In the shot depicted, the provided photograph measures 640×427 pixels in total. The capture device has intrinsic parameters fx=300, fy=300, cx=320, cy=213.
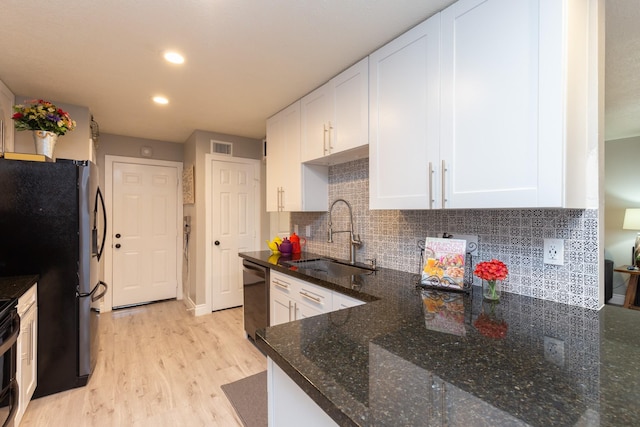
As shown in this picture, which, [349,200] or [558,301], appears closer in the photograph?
[558,301]

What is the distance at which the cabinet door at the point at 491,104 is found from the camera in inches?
47.3

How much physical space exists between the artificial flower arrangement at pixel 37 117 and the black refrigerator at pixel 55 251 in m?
0.36

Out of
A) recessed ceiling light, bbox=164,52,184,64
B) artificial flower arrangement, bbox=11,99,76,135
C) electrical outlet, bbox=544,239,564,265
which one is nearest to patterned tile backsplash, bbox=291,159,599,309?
electrical outlet, bbox=544,239,564,265

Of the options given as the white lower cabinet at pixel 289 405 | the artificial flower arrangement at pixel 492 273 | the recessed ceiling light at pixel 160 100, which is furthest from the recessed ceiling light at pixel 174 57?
the artificial flower arrangement at pixel 492 273

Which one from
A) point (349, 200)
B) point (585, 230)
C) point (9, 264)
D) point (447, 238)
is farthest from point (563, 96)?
point (9, 264)

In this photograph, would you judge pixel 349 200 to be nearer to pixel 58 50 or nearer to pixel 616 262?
pixel 58 50

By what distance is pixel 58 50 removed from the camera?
1.95m

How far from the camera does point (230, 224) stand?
4117mm

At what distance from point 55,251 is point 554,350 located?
287cm

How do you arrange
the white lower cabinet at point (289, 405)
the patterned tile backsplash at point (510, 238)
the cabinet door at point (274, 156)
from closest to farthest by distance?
the white lower cabinet at point (289, 405)
the patterned tile backsplash at point (510, 238)
the cabinet door at point (274, 156)

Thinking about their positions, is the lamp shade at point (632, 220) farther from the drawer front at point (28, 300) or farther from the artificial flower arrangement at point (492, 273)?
the drawer front at point (28, 300)

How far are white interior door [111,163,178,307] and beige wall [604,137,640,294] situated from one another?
616 centimetres

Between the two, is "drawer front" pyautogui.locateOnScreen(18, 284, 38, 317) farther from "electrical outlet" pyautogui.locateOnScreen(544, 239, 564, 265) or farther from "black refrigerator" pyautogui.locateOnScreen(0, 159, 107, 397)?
"electrical outlet" pyautogui.locateOnScreen(544, 239, 564, 265)

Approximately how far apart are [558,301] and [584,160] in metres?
0.64
